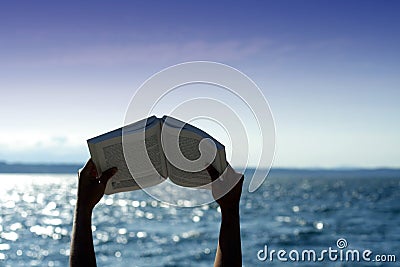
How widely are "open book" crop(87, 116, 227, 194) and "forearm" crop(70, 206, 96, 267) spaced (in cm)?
35

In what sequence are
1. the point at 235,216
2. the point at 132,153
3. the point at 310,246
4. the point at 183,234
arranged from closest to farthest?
the point at 235,216, the point at 132,153, the point at 310,246, the point at 183,234

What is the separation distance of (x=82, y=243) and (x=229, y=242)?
0.67 metres

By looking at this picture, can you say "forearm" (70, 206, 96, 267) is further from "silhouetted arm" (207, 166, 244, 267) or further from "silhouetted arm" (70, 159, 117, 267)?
"silhouetted arm" (207, 166, 244, 267)

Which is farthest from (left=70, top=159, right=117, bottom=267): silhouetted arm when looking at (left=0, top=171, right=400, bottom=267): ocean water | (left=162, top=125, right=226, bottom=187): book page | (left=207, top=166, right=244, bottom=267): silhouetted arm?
(left=0, top=171, right=400, bottom=267): ocean water

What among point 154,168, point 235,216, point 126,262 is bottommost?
point 126,262

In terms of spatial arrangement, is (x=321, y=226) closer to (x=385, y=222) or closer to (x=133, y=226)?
(x=385, y=222)

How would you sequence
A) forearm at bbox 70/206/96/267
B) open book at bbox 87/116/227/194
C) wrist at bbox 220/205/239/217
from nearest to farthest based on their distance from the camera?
forearm at bbox 70/206/96/267 < wrist at bbox 220/205/239/217 < open book at bbox 87/116/227/194

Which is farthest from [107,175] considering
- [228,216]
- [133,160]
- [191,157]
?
[228,216]

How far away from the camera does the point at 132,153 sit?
3.40 metres

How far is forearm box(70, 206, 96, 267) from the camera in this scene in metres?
2.90

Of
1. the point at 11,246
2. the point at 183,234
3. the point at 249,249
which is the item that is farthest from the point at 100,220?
the point at 249,249

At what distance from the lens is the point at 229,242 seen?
305cm

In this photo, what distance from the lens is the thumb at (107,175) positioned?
3.32m

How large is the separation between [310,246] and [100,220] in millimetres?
16883
